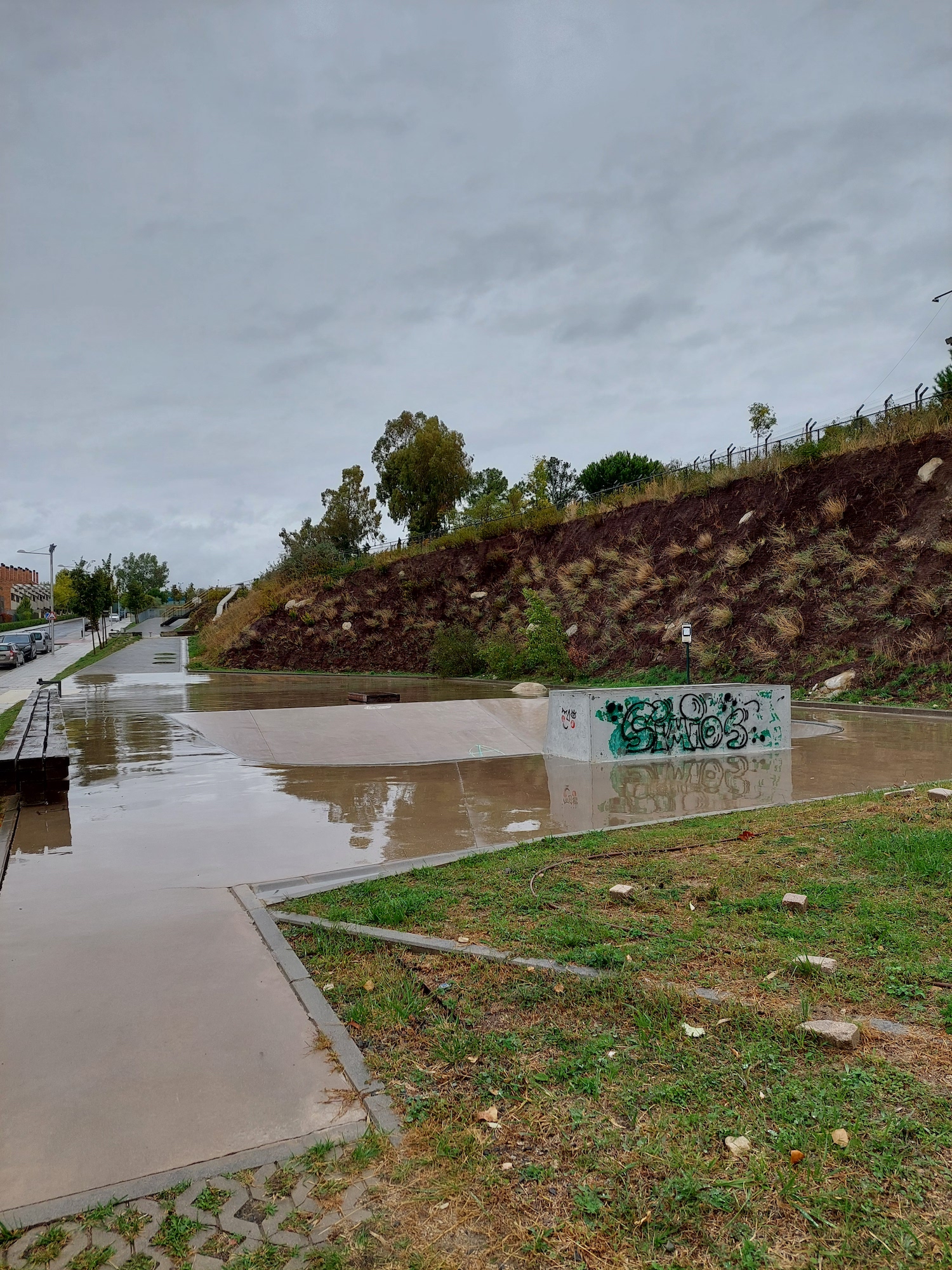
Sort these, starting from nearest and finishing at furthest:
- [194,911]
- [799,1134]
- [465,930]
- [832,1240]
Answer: [832,1240] < [799,1134] < [465,930] < [194,911]

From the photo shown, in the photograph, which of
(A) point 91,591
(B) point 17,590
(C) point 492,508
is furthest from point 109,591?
(B) point 17,590

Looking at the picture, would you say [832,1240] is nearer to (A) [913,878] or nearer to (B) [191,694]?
(A) [913,878]

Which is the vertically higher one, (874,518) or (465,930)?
(874,518)

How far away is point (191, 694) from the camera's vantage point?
74.2 ft

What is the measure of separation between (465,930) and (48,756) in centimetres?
627

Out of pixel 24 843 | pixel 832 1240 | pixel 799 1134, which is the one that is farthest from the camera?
pixel 24 843

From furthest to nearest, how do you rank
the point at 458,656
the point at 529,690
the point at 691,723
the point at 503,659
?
1. the point at 458,656
2. the point at 503,659
3. the point at 529,690
4. the point at 691,723

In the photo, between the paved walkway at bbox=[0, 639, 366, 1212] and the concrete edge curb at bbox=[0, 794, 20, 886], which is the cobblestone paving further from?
the concrete edge curb at bbox=[0, 794, 20, 886]

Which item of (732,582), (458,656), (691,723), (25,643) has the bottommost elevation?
(691,723)

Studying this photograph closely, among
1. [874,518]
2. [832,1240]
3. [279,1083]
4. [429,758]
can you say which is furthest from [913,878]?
[874,518]

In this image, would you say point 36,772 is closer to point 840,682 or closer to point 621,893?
point 621,893

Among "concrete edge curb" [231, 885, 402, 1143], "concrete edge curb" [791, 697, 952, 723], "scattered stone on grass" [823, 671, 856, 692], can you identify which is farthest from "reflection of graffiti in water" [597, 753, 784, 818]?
"scattered stone on grass" [823, 671, 856, 692]

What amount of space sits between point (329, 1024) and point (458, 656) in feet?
85.9

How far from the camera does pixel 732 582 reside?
974 inches
